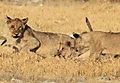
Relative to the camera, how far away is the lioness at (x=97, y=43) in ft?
46.7

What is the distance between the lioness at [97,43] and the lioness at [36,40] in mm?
315

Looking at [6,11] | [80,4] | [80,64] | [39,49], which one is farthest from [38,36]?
[80,4]

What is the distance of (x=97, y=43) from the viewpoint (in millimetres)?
14336

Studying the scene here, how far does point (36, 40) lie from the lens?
571 inches

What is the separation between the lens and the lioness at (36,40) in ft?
46.6

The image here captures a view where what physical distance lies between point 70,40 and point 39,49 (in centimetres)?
90

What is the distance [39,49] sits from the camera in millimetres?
14555

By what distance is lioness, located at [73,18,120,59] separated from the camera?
14227mm

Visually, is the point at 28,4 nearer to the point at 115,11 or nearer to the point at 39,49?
the point at 115,11

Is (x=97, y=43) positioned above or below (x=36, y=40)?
below

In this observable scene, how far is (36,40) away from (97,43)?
5.41 feet

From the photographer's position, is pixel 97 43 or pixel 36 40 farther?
pixel 36 40

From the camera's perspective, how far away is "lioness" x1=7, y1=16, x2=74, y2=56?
14211mm

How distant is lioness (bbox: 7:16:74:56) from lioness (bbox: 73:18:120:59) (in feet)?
1.03
